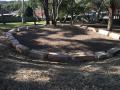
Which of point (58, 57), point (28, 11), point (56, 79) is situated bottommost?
point (28, 11)

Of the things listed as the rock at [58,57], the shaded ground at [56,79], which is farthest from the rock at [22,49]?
the shaded ground at [56,79]

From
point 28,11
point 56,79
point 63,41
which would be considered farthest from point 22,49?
point 28,11

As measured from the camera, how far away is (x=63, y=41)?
1431cm

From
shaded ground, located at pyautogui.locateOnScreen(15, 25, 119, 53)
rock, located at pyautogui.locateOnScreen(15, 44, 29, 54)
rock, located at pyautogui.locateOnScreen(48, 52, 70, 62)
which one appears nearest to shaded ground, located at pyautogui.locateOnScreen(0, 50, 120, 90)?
rock, located at pyautogui.locateOnScreen(48, 52, 70, 62)

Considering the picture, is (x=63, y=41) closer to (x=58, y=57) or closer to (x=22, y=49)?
(x=22, y=49)

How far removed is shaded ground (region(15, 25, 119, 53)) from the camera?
1318 centimetres

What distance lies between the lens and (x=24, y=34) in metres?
16.7

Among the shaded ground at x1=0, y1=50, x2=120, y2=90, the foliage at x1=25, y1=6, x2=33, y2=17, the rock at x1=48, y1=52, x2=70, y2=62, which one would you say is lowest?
the foliage at x1=25, y1=6, x2=33, y2=17

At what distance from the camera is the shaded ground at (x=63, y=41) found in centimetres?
1318

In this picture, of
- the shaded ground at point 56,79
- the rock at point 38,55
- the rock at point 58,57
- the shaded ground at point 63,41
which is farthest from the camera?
the shaded ground at point 63,41

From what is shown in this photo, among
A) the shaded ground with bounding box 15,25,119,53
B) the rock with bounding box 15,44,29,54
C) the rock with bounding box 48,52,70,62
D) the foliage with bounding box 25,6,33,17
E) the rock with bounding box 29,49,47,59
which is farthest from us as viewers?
the foliage with bounding box 25,6,33,17

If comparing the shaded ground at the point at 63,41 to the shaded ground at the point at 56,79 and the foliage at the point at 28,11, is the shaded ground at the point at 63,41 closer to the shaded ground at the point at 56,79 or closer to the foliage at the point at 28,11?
the shaded ground at the point at 56,79

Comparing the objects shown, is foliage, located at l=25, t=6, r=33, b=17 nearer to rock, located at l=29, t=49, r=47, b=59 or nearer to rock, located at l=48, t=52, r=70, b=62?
rock, located at l=29, t=49, r=47, b=59

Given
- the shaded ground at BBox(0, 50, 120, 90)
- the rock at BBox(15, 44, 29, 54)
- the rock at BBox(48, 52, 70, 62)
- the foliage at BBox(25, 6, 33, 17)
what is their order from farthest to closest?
the foliage at BBox(25, 6, 33, 17)
the rock at BBox(15, 44, 29, 54)
the rock at BBox(48, 52, 70, 62)
the shaded ground at BBox(0, 50, 120, 90)
